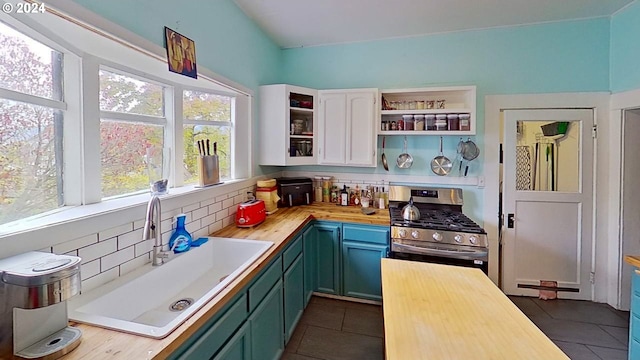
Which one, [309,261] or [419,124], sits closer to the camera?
[309,261]

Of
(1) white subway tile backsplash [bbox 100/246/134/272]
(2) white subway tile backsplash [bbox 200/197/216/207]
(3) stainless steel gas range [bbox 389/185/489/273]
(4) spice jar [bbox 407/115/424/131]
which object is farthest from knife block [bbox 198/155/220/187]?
(4) spice jar [bbox 407/115/424/131]

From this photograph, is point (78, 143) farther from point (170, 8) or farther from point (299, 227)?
point (299, 227)

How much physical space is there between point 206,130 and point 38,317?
5.56ft

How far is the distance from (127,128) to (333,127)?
1.88 metres

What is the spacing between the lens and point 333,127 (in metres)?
3.06

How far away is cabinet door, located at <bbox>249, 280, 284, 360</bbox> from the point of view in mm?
1555

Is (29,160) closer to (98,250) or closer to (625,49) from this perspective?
(98,250)

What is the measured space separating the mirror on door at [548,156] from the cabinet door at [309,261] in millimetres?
2117

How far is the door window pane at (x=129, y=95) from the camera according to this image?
154cm

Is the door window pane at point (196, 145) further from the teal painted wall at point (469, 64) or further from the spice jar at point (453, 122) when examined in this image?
the spice jar at point (453, 122)

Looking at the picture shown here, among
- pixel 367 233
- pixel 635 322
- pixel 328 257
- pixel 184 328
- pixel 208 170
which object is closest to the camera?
pixel 184 328

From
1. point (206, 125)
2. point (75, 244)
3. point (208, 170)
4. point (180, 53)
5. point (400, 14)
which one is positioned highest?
point (400, 14)

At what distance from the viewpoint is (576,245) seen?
2824 mm

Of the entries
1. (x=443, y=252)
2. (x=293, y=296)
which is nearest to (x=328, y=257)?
(x=293, y=296)
